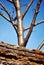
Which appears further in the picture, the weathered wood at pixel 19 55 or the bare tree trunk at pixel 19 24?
the bare tree trunk at pixel 19 24

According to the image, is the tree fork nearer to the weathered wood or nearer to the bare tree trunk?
the bare tree trunk

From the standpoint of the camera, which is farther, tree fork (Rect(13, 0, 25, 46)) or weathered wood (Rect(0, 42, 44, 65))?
tree fork (Rect(13, 0, 25, 46))

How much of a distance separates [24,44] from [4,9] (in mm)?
2260

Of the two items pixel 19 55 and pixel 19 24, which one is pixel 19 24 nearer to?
pixel 19 24

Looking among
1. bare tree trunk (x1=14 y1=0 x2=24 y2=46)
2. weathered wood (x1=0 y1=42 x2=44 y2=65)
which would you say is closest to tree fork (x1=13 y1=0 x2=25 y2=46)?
bare tree trunk (x1=14 y1=0 x2=24 y2=46)

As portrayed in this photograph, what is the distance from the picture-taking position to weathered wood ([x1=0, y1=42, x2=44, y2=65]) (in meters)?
4.89

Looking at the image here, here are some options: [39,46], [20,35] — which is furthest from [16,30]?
[39,46]

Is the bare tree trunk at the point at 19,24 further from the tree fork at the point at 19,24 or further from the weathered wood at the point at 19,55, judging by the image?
the weathered wood at the point at 19,55

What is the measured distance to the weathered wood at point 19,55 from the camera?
4895 mm

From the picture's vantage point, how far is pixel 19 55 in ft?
17.1

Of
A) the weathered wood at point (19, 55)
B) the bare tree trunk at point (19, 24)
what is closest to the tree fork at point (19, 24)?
the bare tree trunk at point (19, 24)

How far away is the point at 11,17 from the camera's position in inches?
337

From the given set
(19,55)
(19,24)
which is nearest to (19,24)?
(19,24)

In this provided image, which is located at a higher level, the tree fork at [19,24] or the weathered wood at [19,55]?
the weathered wood at [19,55]
